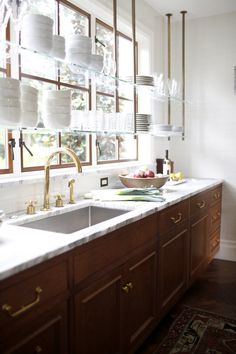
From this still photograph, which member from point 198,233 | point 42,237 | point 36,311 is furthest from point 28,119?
point 198,233

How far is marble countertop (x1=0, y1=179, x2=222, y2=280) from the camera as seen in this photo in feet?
3.80

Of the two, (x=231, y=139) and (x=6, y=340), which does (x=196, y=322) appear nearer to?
(x=6, y=340)

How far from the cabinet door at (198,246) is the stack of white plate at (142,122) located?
0.86 metres

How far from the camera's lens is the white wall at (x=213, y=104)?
12.2ft

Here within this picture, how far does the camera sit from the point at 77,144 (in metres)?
2.88

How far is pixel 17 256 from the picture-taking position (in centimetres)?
118

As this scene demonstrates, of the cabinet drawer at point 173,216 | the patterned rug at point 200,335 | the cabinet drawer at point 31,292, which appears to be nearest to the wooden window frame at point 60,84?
the cabinet drawer at point 173,216

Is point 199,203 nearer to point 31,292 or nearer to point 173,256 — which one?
point 173,256

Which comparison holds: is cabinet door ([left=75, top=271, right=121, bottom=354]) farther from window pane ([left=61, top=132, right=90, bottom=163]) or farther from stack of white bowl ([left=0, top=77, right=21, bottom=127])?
window pane ([left=61, top=132, right=90, bottom=163])

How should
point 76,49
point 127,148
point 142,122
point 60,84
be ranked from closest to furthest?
point 76,49, point 60,84, point 142,122, point 127,148

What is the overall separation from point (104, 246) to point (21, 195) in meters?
0.69

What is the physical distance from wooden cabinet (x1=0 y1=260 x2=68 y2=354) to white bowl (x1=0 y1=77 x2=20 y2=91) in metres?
0.87

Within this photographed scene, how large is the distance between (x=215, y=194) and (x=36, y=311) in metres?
2.60

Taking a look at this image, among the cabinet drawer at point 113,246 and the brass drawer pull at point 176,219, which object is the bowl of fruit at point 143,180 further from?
the cabinet drawer at point 113,246
